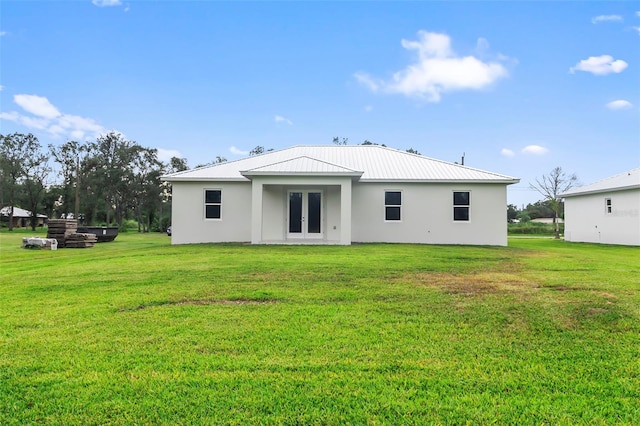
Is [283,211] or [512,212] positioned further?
[512,212]

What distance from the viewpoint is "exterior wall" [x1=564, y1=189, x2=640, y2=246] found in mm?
19500

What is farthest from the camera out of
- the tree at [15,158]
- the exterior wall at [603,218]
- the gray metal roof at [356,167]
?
the tree at [15,158]

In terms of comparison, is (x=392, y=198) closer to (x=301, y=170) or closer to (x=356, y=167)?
(x=356, y=167)

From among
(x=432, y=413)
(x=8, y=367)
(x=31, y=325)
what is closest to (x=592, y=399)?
(x=432, y=413)

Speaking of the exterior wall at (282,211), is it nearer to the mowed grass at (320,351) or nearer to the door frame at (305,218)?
the door frame at (305,218)

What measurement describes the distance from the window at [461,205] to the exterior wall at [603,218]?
Answer: 33.8 ft

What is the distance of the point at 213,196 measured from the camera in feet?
55.0

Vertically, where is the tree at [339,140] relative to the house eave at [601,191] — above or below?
above

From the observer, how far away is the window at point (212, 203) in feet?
54.8

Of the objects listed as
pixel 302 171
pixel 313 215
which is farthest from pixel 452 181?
pixel 302 171

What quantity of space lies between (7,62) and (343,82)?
1846 cm

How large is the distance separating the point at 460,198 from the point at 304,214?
700 centimetres

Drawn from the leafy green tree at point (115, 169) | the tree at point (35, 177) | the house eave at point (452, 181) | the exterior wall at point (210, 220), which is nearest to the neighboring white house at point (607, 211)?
the house eave at point (452, 181)

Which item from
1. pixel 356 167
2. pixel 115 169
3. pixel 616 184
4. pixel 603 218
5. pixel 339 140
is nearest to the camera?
pixel 356 167
